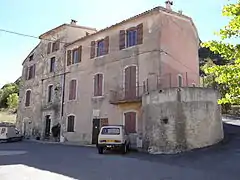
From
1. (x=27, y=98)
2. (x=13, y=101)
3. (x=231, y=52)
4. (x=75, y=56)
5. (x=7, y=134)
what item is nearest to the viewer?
(x=231, y=52)

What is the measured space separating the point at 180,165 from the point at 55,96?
17906mm

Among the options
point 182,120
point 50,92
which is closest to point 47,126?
point 50,92

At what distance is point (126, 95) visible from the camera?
1986 cm

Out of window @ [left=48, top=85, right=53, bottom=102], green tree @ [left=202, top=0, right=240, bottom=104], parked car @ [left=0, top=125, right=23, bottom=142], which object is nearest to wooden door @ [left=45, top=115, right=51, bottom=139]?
window @ [left=48, top=85, right=53, bottom=102]

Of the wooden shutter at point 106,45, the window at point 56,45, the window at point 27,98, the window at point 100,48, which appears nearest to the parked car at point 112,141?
the wooden shutter at point 106,45

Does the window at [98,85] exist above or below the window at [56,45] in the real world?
below

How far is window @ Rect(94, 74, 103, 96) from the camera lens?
73.1ft

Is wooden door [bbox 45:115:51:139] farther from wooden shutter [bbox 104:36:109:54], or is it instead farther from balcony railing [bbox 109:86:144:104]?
wooden shutter [bbox 104:36:109:54]

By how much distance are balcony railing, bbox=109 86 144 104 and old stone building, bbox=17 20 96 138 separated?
722 cm

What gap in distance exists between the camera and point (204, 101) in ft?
50.5

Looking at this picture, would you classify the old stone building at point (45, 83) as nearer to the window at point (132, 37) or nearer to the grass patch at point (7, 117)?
the window at point (132, 37)

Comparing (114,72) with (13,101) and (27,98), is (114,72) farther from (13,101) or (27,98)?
(13,101)

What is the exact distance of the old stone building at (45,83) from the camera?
27000 millimetres

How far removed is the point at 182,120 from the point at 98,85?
9.21 meters
